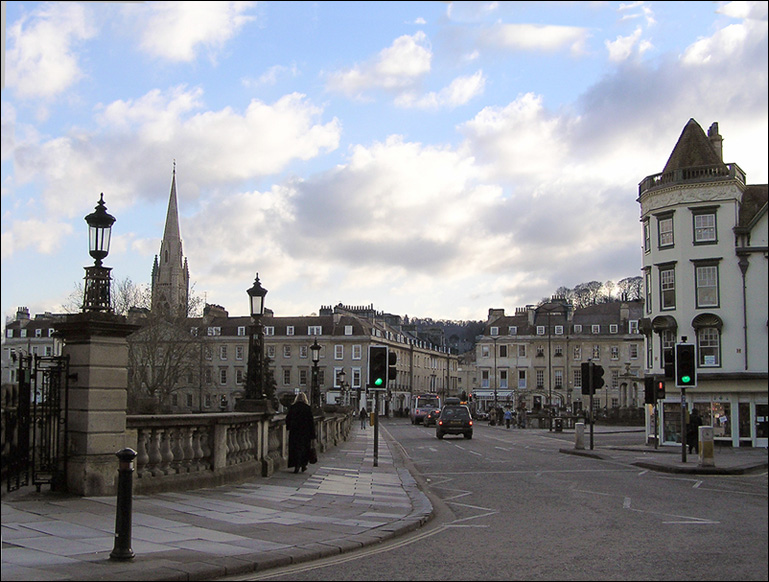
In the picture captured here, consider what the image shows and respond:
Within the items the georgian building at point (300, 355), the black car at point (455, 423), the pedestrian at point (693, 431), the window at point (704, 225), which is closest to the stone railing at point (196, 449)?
the window at point (704, 225)

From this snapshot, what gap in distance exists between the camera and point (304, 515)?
1174cm

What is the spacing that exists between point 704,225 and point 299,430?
9647 mm

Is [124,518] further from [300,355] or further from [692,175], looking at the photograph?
[300,355]

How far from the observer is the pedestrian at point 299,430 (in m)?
18.1

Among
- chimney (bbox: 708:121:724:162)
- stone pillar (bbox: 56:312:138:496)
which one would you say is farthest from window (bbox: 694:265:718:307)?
chimney (bbox: 708:121:724:162)

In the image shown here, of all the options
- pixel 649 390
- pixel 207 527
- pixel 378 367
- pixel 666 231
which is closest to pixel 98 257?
pixel 207 527

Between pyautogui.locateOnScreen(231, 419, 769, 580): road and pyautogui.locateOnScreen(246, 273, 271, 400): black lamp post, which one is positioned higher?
pyautogui.locateOnScreen(246, 273, 271, 400): black lamp post

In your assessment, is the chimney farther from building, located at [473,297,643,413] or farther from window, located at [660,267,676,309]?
building, located at [473,297,643,413]

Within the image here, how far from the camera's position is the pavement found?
297 inches

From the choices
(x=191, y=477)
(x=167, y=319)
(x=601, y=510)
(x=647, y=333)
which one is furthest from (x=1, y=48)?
(x=167, y=319)

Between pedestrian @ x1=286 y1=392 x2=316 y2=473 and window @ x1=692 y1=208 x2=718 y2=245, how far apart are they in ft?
29.1

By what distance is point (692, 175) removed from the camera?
26109 mm

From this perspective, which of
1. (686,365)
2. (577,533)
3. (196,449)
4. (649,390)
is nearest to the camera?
(577,533)

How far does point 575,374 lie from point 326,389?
3178 cm
